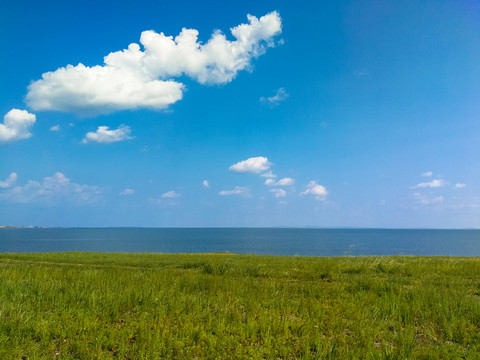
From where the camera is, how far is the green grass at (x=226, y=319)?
861cm

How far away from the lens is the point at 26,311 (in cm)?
1022

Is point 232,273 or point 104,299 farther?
point 232,273

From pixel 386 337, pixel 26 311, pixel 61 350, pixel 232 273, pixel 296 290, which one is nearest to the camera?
pixel 61 350

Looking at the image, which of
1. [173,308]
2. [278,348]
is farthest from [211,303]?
[278,348]

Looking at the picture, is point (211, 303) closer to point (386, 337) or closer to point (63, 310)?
point (63, 310)

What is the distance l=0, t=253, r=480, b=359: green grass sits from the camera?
28.2 feet

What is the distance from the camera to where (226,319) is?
33.9 ft

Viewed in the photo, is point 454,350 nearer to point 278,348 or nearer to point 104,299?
point 278,348

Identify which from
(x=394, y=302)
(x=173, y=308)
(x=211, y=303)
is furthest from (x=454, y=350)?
(x=173, y=308)

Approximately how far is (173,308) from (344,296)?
6934 mm

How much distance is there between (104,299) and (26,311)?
2355 millimetres

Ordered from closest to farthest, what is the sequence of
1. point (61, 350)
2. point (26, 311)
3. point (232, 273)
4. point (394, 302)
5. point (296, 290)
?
point (61, 350) → point (26, 311) → point (394, 302) → point (296, 290) → point (232, 273)

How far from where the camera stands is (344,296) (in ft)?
43.0

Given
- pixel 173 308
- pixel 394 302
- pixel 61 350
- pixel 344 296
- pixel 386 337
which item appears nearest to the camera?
pixel 61 350
